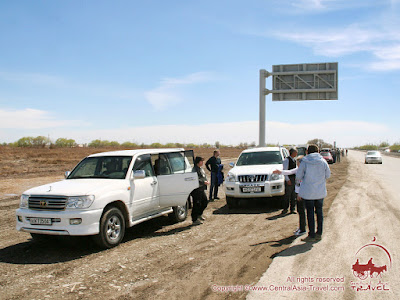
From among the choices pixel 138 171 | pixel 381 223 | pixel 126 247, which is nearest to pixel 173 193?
pixel 138 171

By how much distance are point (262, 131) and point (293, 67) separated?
4.37 metres

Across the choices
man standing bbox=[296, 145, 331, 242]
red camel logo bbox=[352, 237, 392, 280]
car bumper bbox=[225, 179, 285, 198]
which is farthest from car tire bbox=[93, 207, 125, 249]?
car bumper bbox=[225, 179, 285, 198]

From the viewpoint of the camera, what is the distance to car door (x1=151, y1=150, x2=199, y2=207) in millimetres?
8031

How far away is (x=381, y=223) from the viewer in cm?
799

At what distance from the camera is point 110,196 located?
646 cm

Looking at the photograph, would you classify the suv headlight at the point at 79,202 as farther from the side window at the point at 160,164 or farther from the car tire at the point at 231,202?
the car tire at the point at 231,202

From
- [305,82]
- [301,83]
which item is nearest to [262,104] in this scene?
[301,83]

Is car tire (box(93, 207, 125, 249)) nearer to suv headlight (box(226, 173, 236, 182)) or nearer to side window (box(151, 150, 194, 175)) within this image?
side window (box(151, 150, 194, 175))

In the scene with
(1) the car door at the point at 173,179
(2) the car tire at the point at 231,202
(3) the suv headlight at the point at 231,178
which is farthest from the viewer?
(2) the car tire at the point at 231,202

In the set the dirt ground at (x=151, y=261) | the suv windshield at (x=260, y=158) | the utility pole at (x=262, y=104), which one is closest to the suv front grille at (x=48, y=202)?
the dirt ground at (x=151, y=261)

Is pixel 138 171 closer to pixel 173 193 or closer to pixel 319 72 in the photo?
pixel 173 193

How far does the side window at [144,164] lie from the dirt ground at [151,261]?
1354 millimetres

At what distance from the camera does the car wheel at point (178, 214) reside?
869cm

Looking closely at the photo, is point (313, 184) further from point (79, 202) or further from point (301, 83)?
point (301, 83)
